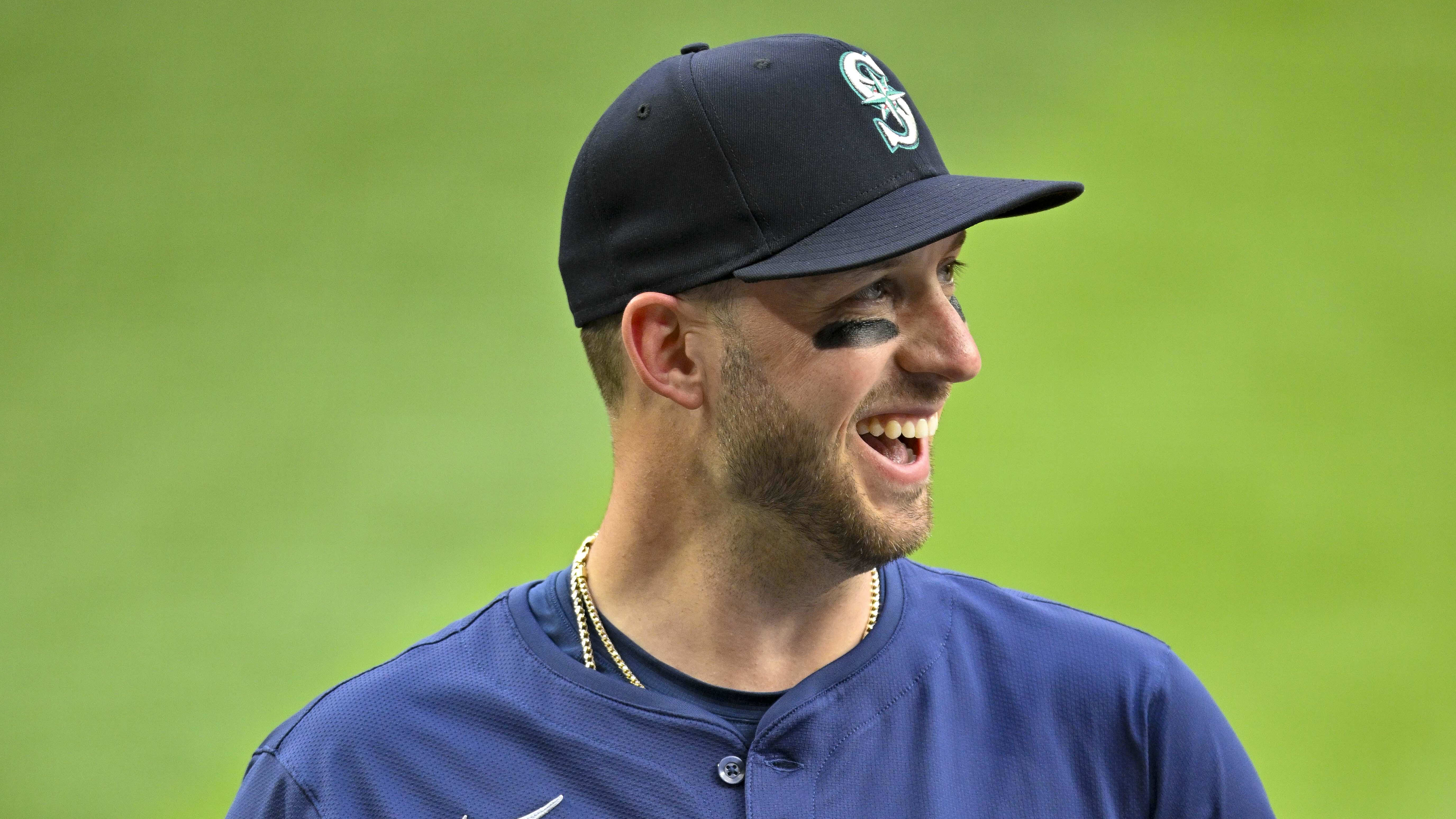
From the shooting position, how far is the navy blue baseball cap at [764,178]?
1451mm

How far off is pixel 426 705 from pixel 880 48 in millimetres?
2867

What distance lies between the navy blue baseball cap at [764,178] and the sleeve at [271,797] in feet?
1.93

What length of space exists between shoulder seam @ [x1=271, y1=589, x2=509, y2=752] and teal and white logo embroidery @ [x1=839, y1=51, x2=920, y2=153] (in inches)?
25.2

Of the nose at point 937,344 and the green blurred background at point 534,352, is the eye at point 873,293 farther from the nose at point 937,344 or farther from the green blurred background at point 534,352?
the green blurred background at point 534,352

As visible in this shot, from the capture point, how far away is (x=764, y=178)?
146 centimetres

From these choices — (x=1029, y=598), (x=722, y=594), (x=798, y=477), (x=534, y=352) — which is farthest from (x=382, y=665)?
(x=534, y=352)

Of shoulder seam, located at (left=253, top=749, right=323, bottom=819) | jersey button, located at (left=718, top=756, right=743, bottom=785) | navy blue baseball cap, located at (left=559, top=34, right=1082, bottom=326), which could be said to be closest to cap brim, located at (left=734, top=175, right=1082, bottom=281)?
navy blue baseball cap, located at (left=559, top=34, right=1082, bottom=326)

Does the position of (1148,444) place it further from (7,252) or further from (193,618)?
(7,252)

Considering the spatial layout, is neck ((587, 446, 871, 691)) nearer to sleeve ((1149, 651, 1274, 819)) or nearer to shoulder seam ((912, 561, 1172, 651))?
shoulder seam ((912, 561, 1172, 651))

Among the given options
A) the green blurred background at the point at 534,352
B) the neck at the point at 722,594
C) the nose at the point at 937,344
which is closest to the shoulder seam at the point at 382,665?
the neck at the point at 722,594

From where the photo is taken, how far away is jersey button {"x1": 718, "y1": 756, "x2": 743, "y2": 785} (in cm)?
146

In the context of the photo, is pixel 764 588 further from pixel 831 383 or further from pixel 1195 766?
pixel 1195 766

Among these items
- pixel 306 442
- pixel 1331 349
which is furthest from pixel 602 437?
pixel 1331 349

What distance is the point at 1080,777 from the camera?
5.01 ft
